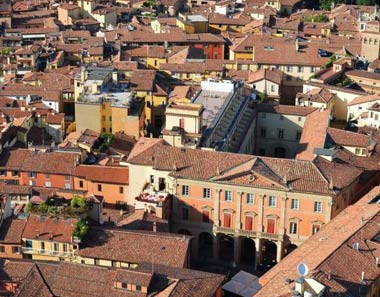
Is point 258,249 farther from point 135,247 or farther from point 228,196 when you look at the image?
point 135,247

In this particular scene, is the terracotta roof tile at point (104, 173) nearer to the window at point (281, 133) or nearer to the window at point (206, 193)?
the window at point (206, 193)

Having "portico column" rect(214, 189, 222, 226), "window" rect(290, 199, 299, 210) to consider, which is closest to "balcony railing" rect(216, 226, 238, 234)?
"portico column" rect(214, 189, 222, 226)

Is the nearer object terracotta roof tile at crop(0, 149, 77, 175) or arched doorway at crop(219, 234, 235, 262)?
arched doorway at crop(219, 234, 235, 262)

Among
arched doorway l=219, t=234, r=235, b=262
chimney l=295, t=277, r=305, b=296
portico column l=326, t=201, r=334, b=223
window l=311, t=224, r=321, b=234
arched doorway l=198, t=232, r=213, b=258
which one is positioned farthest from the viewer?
arched doorway l=198, t=232, r=213, b=258

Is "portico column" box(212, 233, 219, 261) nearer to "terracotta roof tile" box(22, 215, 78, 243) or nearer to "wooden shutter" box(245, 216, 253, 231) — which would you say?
"wooden shutter" box(245, 216, 253, 231)

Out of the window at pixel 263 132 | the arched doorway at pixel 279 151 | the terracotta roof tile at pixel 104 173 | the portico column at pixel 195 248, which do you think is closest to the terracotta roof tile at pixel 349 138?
the arched doorway at pixel 279 151

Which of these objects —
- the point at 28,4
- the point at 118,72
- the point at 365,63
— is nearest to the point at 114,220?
the point at 118,72

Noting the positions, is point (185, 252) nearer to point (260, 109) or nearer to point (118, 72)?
point (260, 109)
